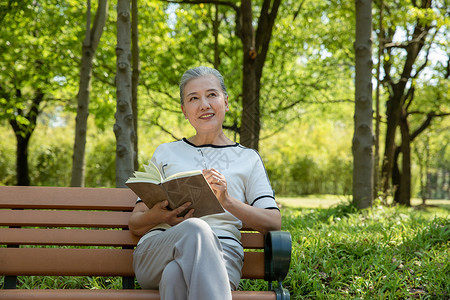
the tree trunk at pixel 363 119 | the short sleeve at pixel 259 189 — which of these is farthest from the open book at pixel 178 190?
the tree trunk at pixel 363 119

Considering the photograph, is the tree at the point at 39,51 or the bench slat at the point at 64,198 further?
the tree at the point at 39,51

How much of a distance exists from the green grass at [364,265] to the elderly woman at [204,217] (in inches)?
40.9

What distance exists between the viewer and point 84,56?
254 inches

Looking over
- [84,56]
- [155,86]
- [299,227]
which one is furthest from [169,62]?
[299,227]

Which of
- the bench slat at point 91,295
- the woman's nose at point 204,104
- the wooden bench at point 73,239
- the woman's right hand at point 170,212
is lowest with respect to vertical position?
the bench slat at point 91,295

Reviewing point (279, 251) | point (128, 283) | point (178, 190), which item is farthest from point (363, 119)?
point (178, 190)

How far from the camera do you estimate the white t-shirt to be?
8.45 feet

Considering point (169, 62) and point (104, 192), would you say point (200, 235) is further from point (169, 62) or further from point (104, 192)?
point (169, 62)

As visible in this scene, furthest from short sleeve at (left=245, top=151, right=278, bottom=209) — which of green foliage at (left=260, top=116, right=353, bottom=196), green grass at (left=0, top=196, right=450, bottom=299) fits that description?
green foliage at (left=260, top=116, right=353, bottom=196)

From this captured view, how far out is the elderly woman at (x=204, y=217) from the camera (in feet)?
6.75

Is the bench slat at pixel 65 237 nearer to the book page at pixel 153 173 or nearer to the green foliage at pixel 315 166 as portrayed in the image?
the book page at pixel 153 173

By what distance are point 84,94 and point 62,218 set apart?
157 inches

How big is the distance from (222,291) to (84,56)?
208 inches

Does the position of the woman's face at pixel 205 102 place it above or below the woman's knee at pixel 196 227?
above
